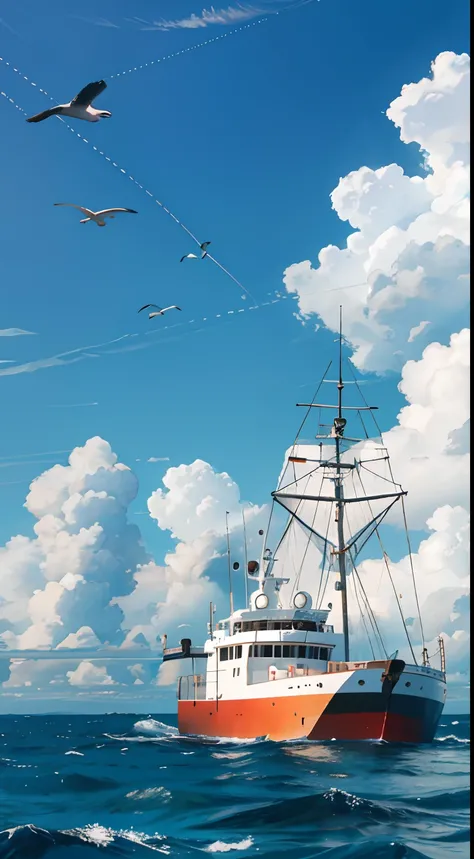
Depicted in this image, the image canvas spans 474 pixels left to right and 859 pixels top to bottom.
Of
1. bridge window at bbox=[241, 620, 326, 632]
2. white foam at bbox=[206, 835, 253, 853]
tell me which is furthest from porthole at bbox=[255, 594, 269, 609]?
white foam at bbox=[206, 835, 253, 853]

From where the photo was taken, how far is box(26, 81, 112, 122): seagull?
80.2 ft

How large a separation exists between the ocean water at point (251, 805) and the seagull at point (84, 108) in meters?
20.0

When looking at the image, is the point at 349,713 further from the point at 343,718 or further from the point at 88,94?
the point at 88,94

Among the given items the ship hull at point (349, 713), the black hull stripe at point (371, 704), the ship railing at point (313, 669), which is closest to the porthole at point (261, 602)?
the ship railing at point (313, 669)

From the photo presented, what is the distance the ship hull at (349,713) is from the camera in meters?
55.3

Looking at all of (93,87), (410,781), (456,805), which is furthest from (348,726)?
(93,87)

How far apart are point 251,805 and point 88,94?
24.7m

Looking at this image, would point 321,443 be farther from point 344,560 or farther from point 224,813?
point 224,813

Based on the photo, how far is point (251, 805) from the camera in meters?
32.7

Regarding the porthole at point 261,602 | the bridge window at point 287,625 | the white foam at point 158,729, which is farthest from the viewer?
the white foam at point 158,729

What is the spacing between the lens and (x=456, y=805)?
32.9 m

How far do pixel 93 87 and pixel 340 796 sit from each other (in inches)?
1000

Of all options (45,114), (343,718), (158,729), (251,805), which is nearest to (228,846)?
(251,805)

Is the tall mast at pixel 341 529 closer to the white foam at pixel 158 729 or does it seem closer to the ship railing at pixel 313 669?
the ship railing at pixel 313 669
